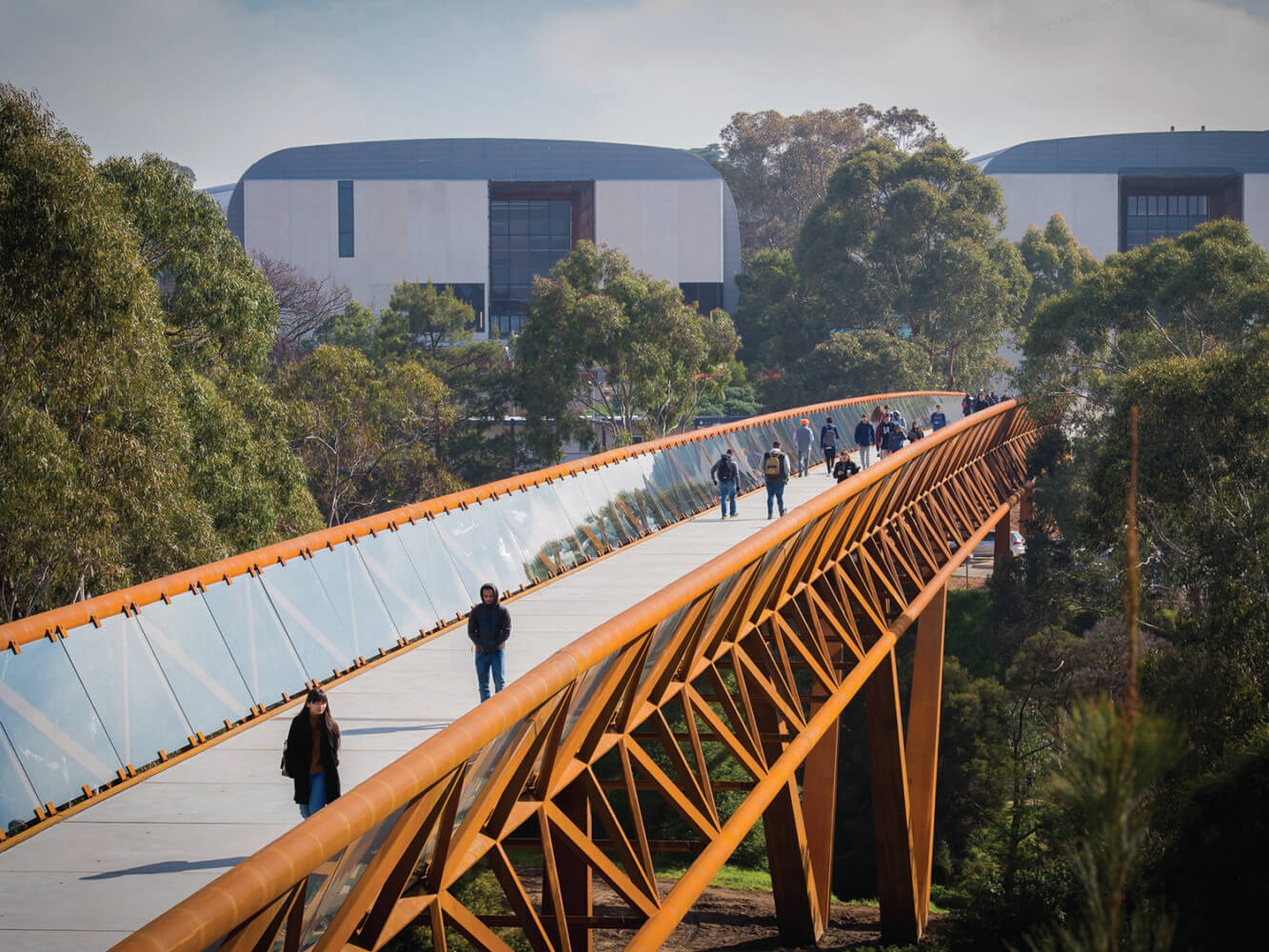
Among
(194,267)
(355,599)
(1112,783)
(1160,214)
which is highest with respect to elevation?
(1160,214)

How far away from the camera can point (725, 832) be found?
26.8 feet

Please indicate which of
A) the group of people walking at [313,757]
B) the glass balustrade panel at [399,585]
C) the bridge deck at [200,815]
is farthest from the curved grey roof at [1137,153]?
the group of people walking at [313,757]

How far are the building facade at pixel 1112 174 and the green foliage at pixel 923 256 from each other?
14.3 metres

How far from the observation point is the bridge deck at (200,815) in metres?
6.20

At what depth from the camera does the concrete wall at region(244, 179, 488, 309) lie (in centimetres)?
8312

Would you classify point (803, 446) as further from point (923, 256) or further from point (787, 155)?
point (787, 155)

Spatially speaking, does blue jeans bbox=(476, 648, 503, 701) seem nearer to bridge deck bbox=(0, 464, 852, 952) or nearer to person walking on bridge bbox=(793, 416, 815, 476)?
bridge deck bbox=(0, 464, 852, 952)

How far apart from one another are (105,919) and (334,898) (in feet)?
7.45

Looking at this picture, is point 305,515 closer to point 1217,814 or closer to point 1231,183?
point 1217,814

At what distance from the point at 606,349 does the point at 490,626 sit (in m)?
39.1

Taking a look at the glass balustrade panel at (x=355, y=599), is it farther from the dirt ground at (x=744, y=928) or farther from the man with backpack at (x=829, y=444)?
the man with backpack at (x=829, y=444)

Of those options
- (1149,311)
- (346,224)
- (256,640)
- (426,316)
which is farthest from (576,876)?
(346,224)

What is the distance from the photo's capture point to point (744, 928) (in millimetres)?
20781

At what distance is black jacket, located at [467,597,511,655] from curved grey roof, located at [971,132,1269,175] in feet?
267
